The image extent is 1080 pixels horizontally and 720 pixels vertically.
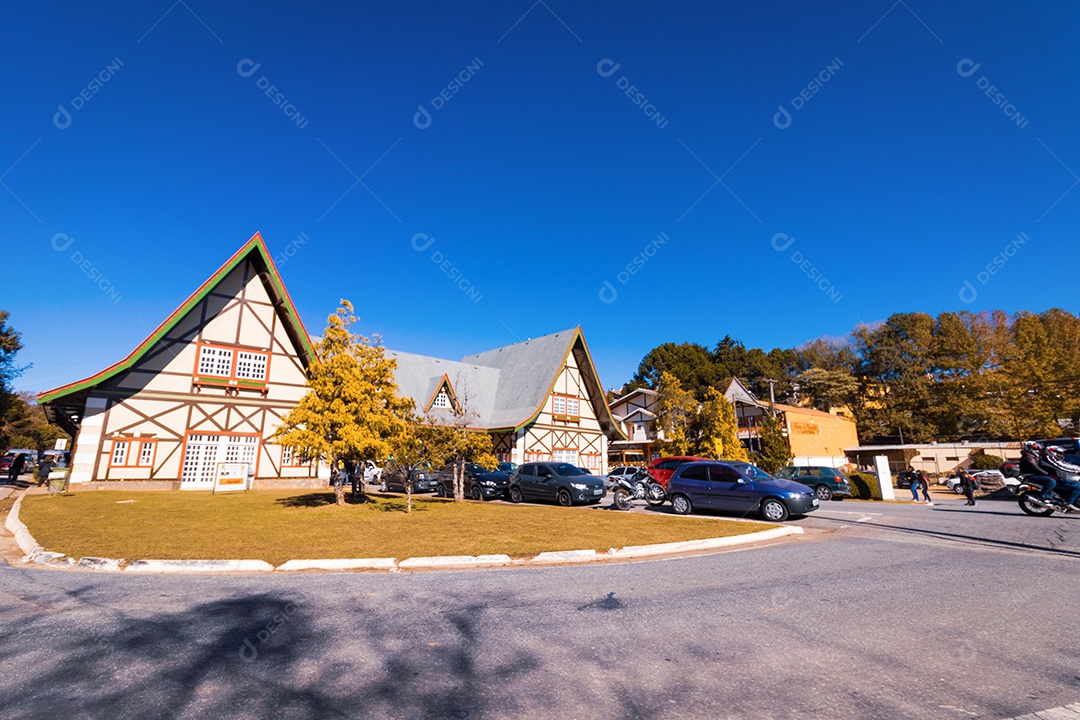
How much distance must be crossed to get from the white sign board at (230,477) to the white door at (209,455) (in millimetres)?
286

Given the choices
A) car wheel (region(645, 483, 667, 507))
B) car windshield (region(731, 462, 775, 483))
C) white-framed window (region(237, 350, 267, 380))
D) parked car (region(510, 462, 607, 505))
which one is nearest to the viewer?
car windshield (region(731, 462, 775, 483))

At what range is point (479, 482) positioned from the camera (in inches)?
910

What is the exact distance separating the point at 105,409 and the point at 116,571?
61.3 ft

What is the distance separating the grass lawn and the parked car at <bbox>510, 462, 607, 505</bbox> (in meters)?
2.90

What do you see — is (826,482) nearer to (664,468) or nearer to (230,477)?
(664,468)

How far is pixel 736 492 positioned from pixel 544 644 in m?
12.4

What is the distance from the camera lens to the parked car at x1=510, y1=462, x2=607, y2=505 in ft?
65.1

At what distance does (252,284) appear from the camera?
84.7ft

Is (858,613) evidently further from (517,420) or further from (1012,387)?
(1012,387)

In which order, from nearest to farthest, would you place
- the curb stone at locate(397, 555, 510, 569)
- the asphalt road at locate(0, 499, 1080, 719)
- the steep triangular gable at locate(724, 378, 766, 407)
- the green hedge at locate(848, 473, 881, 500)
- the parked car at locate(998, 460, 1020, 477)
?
the asphalt road at locate(0, 499, 1080, 719) < the curb stone at locate(397, 555, 510, 569) < the green hedge at locate(848, 473, 881, 500) < the parked car at locate(998, 460, 1020, 477) < the steep triangular gable at locate(724, 378, 766, 407)

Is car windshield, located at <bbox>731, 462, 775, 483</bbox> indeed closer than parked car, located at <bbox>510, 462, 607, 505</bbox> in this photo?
Yes

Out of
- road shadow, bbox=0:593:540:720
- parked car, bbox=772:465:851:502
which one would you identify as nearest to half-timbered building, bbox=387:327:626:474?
parked car, bbox=772:465:851:502

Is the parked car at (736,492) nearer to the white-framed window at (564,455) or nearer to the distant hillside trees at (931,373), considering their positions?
A: the white-framed window at (564,455)

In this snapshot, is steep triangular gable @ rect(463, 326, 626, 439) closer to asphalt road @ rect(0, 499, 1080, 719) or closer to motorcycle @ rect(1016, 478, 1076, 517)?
motorcycle @ rect(1016, 478, 1076, 517)
